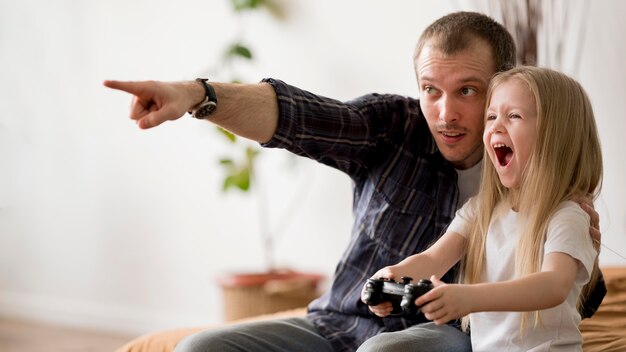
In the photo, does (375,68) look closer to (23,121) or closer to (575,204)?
(575,204)

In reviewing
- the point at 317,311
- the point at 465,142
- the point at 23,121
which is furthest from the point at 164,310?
the point at 465,142

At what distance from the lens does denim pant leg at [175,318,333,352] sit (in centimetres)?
173

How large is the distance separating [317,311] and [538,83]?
739 mm

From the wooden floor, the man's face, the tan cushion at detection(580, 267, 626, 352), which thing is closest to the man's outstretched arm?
the man's face

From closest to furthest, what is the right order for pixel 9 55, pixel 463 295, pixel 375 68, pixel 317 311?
pixel 463 295 → pixel 317 311 → pixel 375 68 → pixel 9 55

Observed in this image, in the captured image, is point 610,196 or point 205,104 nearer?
point 205,104

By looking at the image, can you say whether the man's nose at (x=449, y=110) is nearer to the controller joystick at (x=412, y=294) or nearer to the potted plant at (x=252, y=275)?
the controller joystick at (x=412, y=294)

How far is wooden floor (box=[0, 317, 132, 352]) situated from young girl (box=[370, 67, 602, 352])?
256 centimetres

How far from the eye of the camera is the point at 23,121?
460cm

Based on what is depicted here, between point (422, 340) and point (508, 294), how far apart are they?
316mm

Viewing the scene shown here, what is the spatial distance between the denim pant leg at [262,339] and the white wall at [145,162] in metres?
1.37

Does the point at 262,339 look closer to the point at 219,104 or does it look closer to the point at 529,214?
the point at 219,104

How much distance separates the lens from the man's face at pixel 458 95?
1.84m

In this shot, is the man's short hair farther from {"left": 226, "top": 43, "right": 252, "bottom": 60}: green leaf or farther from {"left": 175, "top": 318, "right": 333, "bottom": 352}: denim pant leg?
{"left": 226, "top": 43, "right": 252, "bottom": 60}: green leaf
